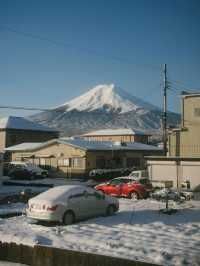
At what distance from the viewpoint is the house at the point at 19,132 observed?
209ft

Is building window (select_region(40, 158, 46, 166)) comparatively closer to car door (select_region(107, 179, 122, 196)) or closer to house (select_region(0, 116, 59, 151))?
house (select_region(0, 116, 59, 151))

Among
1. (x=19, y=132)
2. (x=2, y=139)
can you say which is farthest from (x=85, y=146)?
(x=19, y=132)

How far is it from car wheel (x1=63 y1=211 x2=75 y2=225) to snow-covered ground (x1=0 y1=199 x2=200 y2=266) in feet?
1.31

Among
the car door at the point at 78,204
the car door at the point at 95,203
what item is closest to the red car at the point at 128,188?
the car door at the point at 95,203

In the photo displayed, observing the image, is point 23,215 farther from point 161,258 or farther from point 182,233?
point 161,258

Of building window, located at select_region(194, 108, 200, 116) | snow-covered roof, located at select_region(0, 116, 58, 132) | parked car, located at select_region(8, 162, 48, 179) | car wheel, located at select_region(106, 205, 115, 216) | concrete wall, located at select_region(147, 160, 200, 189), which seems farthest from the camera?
snow-covered roof, located at select_region(0, 116, 58, 132)

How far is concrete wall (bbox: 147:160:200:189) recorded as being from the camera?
94.3ft

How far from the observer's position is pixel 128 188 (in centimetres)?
2625

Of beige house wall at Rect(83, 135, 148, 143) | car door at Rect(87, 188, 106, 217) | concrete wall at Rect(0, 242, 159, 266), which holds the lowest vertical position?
concrete wall at Rect(0, 242, 159, 266)

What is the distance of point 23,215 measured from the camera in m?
18.6

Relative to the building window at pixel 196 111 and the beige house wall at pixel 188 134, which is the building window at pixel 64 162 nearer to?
the beige house wall at pixel 188 134

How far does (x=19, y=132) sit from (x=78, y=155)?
23438 millimetres

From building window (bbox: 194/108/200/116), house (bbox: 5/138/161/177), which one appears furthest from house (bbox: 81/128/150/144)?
building window (bbox: 194/108/200/116)

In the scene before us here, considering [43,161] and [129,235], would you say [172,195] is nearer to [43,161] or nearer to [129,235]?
[129,235]
